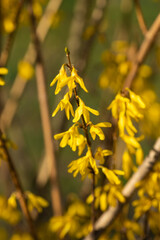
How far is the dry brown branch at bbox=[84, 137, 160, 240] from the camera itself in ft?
2.61

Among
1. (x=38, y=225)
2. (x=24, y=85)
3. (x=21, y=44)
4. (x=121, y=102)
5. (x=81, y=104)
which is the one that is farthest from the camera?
(x=21, y=44)

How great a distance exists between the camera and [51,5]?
5.84 ft

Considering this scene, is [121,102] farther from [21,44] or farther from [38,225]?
[21,44]

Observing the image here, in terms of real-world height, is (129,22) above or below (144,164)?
above

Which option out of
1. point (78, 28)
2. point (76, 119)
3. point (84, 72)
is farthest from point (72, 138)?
point (78, 28)

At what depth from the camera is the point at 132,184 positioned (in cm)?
86

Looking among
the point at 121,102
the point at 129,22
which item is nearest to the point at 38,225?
the point at 121,102

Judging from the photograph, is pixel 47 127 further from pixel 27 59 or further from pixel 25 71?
pixel 27 59

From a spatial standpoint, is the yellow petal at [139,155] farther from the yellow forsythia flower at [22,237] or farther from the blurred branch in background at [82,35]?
the yellow forsythia flower at [22,237]

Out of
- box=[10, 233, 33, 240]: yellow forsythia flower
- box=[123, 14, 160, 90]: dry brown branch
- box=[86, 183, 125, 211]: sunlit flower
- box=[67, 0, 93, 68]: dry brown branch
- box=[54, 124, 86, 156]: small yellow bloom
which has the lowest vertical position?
Answer: box=[10, 233, 33, 240]: yellow forsythia flower

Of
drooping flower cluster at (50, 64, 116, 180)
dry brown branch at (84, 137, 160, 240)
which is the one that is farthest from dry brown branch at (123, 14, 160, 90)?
drooping flower cluster at (50, 64, 116, 180)

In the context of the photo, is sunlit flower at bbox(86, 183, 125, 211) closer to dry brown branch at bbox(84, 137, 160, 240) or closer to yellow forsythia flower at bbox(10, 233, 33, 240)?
dry brown branch at bbox(84, 137, 160, 240)

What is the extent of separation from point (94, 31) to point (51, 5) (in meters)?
0.47

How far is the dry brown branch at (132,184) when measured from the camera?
0.80 meters
